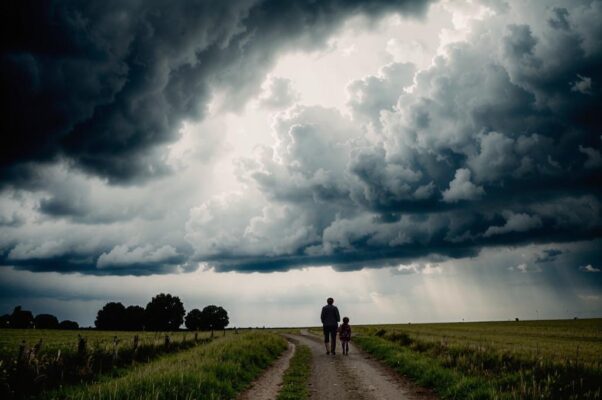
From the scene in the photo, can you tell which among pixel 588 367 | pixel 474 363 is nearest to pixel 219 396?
pixel 474 363

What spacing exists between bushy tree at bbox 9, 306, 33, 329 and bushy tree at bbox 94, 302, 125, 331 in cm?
1683

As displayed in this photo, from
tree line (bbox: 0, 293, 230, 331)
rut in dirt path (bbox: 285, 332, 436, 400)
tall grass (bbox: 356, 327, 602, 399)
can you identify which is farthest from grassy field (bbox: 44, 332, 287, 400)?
tree line (bbox: 0, 293, 230, 331)

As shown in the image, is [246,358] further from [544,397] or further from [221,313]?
[221,313]

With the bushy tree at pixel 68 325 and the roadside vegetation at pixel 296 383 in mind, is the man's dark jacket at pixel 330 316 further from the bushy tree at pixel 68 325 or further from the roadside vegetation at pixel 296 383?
the bushy tree at pixel 68 325

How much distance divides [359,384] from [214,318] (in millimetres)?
114699

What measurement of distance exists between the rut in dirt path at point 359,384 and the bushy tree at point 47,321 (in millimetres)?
122883

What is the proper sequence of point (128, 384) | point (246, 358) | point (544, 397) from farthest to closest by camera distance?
point (246, 358) → point (128, 384) → point (544, 397)

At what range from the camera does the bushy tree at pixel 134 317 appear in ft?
363

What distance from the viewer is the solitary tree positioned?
117 metres

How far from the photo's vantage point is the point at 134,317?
112 meters

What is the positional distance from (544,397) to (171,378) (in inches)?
341

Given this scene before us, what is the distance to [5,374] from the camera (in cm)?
1080

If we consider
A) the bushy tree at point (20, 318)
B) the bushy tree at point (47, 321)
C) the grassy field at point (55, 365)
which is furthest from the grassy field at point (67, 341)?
the bushy tree at point (47, 321)

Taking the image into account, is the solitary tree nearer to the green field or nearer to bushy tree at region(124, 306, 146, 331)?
bushy tree at region(124, 306, 146, 331)
